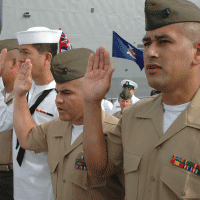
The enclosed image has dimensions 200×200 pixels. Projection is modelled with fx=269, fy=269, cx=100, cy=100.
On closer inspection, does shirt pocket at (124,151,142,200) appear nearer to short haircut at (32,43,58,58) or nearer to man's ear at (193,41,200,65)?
man's ear at (193,41,200,65)

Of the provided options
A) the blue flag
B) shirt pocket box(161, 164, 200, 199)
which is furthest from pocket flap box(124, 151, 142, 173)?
the blue flag

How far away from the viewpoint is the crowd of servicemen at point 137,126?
1204mm

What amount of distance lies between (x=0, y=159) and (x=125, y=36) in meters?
8.83

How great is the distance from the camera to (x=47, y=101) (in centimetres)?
250

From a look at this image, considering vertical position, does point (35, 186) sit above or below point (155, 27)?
below

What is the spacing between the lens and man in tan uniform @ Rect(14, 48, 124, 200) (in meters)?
1.82

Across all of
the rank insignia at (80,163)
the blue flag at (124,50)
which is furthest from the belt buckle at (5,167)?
the blue flag at (124,50)

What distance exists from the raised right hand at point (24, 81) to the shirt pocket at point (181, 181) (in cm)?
147

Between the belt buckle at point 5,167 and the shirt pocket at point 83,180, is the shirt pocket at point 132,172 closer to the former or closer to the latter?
the shirt pocket at point 83,180

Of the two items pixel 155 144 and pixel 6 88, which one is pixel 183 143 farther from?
pixel 6 88

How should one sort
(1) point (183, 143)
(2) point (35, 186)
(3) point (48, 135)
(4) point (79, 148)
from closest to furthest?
1. (1) point (183, 143)
2. (4) point (79, 148)
3. (3) point (48, 135)
4. (2) point (35, 186)

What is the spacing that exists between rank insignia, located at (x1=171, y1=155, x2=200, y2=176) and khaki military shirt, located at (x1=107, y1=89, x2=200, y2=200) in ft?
0.04

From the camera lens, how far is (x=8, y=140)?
2.94 meters

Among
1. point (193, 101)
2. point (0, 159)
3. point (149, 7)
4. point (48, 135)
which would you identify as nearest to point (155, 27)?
point (149, 7)
